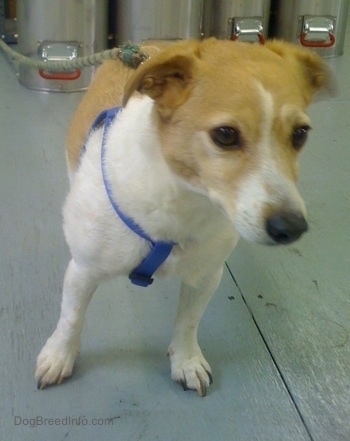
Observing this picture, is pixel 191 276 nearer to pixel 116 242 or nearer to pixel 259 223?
pixel 116 242

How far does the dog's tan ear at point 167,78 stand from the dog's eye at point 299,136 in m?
0.20

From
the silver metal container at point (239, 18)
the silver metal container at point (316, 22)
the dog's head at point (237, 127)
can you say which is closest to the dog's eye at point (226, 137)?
the dog's head at point (237, 127)

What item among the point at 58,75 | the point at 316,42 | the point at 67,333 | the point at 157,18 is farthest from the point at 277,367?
the point at 316,42

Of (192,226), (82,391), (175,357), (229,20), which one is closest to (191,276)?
(192,226)

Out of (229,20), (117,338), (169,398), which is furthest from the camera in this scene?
(229,20)

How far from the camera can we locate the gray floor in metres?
1.42

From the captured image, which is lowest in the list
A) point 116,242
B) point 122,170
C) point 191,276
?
point 191,276

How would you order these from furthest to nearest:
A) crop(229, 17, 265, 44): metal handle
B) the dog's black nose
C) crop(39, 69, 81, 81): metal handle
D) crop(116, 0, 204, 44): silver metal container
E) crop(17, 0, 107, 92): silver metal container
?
crop(229, 17, 265, 44): metal handle → crop(116, 0, 204, 44): silver metal container → crop(17, 0, 107, 92): silver metal container → crop(39, 69, 81, 81): metal handle → the dog's black nose

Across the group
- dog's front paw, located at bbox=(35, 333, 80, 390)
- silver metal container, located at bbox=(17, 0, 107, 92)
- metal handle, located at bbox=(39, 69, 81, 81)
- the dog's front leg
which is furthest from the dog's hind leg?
silver metal container, located at bbox=(17, 0, 107, 92)

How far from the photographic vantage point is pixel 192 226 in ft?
4.15

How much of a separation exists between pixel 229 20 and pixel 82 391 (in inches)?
96.1

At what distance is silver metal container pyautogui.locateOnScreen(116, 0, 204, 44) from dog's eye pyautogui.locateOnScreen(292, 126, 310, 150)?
218 cm

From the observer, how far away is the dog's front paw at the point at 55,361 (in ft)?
4.84

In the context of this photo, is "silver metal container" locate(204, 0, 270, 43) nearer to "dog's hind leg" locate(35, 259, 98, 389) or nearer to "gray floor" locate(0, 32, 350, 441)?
"gray floor" locate(0, 32, 350, 441)
